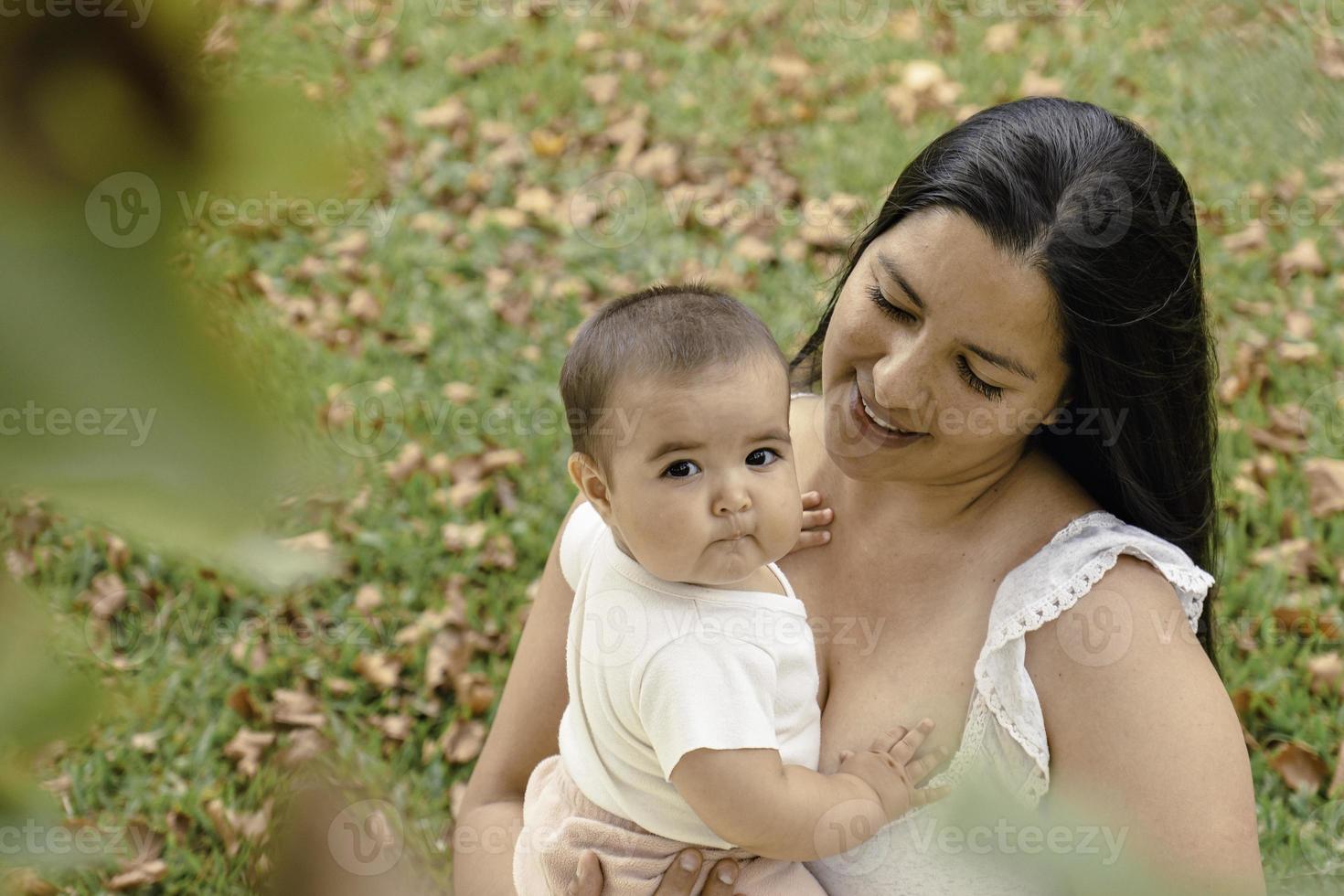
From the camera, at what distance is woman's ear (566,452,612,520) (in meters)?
1.65

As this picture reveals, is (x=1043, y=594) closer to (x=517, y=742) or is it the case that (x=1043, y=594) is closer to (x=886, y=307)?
(x=886, y=307)

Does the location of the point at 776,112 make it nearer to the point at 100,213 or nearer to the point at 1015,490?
the point at 1015,490

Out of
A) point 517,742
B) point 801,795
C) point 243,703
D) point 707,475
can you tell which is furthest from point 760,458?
point 243,703

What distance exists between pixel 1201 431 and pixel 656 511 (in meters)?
0.92

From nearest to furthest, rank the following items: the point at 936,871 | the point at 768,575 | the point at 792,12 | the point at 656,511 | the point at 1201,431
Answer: the point at 656,511
the point at 936,871
the point at 768,575
the point at 1201,431
the point at 792,12

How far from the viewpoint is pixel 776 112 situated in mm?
5617

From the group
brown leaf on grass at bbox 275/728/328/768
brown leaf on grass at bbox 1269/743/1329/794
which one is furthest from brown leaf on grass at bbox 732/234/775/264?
brown leaf on grass at bbox 275/728/328/768

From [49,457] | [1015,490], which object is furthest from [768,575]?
[49,457]

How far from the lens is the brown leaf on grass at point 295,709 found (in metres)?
3.33

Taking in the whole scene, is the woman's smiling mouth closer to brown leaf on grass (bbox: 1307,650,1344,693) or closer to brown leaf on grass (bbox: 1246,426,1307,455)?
brown leaf on grass (bbox: 1307,650,1344,693)

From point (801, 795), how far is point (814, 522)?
23.2 inches

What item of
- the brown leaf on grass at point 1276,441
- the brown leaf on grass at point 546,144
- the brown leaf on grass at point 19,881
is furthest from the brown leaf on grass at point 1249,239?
the brown leaf on grass at point 19,881

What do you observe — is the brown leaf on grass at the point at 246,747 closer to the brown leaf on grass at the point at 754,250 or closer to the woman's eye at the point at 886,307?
the woman's eye at the point at 886,307

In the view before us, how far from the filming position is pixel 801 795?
5.27ft
